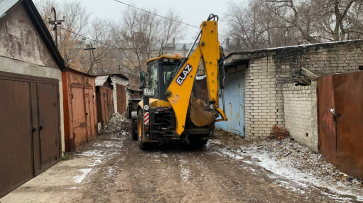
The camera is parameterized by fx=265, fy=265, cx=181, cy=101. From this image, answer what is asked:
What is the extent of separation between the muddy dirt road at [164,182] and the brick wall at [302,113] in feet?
5.53

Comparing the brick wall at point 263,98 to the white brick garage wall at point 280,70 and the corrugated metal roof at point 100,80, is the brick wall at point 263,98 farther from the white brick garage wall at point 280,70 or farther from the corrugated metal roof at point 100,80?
the corrugated metal roof at point 100,80

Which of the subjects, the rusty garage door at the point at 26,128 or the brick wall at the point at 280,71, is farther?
the brick wall at the point at 280,71

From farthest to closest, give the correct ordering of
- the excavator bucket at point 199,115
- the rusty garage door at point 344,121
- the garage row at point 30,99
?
the excavator bucket at point 199,115, the rusty garage door at point 344,121, the garage row at point 30,99

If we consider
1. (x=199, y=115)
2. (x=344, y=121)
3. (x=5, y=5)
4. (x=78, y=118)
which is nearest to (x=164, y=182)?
(x=199, y=115)

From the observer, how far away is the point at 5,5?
16.1 feet

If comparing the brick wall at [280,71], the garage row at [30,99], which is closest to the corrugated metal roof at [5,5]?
the garage row at [30,99]

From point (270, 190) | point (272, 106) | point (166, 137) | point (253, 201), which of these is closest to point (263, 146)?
point (272, 106)

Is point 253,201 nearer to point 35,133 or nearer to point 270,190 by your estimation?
point 270,190

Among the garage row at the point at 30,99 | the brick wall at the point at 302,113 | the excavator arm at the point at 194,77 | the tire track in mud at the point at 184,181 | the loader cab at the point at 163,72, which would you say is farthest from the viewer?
the loader cab at the point at 163,72

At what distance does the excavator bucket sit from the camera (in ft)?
24.5

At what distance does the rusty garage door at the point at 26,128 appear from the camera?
4.48 metres

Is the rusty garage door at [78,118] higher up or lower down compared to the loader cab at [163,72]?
lower down

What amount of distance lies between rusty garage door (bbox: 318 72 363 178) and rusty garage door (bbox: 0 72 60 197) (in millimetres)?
6088

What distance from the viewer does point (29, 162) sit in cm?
527
